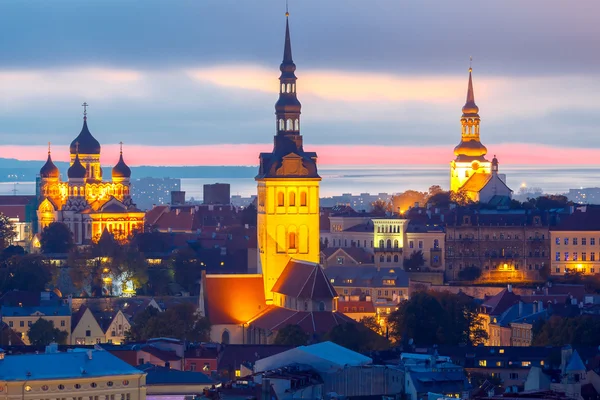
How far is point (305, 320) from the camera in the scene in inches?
4498

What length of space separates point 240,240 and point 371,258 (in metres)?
10.7

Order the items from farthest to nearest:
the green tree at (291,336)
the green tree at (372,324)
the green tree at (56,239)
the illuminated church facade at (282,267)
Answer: the green tree at (56,239) < the green tree at (372,324) < the illuminated church facade at (282,267) < the green tree at (291,336)

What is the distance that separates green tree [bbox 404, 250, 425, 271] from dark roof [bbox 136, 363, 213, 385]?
70493mm

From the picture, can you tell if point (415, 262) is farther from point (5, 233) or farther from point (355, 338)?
point (355, 338)

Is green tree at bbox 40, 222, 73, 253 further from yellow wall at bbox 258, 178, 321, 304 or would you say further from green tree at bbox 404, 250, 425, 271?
yellow wall at bbox 258, 178, 321, 304

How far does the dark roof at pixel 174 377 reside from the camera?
295ft

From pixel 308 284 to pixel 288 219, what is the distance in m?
Result: 8.72

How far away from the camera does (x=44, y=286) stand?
5773 inches

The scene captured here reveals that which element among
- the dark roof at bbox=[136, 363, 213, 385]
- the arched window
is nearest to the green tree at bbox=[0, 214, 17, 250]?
the arched window

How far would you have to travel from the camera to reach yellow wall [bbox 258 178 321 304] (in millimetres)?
124375

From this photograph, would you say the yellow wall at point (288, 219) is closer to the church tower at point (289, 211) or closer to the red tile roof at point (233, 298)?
the church tower at point (289, 211)

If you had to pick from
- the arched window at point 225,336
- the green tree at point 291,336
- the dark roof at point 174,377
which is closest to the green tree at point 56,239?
the arched window at point 225,336

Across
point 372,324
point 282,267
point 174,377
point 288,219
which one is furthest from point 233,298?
point 174,377

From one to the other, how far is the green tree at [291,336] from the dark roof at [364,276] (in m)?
42.6
